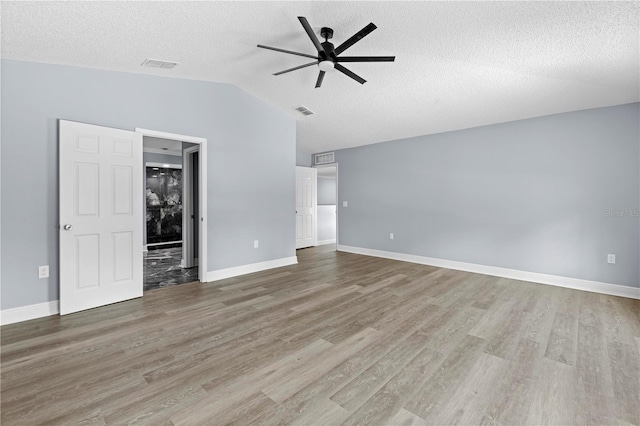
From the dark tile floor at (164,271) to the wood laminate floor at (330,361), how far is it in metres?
0.71

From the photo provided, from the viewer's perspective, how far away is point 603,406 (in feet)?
5.47

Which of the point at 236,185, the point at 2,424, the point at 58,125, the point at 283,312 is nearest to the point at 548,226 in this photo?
the point at 283,312

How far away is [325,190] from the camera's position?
28.8 ft

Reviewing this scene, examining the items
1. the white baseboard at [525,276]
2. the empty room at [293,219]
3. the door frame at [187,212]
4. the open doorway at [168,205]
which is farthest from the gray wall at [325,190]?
the door frame at [187,212]

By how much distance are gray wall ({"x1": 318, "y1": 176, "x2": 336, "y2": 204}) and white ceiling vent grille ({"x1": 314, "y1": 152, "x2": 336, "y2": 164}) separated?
3.43ft

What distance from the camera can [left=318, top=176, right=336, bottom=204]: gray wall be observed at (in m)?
8.62

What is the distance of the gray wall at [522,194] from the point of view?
371 centimetres

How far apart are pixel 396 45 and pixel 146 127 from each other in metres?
3.17

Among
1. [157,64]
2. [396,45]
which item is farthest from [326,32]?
[157,64]

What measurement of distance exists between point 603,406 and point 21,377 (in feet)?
12.2

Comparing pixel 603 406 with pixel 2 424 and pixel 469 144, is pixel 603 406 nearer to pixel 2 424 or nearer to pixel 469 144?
pixel 2 424

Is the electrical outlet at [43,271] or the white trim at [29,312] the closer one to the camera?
the white trim at [29,312]

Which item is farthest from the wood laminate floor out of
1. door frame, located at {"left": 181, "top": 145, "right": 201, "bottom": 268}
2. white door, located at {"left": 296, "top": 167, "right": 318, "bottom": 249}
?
white door, located at {"left": 296, "top": 167, "right": 318, "bottom": 249}

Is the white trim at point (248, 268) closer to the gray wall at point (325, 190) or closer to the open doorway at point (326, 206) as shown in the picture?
the open doorway at point (326, 206)
